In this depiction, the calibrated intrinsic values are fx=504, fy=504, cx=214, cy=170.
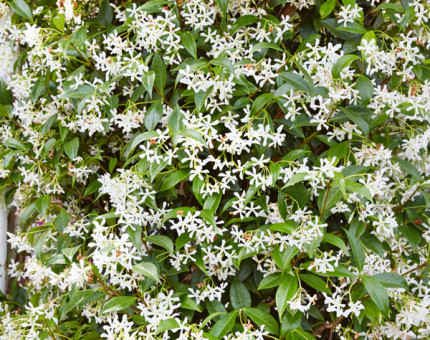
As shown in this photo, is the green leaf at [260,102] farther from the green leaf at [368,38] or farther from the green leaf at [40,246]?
the green leaf at [40,246]

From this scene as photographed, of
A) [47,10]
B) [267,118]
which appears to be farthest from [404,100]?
[47,10]

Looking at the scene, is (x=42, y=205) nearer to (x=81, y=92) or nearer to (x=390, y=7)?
(x=81, y=92)

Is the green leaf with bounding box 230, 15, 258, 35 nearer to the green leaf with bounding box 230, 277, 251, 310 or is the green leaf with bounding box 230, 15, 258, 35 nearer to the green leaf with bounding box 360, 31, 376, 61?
the green leaf with bounding box 360, 31, 376, 61

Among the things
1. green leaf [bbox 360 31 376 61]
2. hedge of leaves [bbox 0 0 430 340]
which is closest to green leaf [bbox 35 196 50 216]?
hedge of leaves [bbox 0 0 430 340]

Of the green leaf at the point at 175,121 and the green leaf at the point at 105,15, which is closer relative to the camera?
the green leaf at the point at 175,121

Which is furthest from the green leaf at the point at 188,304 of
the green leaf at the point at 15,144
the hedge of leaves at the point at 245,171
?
the green leaf at the point at 15,144

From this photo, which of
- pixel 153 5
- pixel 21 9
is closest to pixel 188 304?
pixel 153 5

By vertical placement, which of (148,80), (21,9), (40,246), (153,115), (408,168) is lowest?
(40,246)
